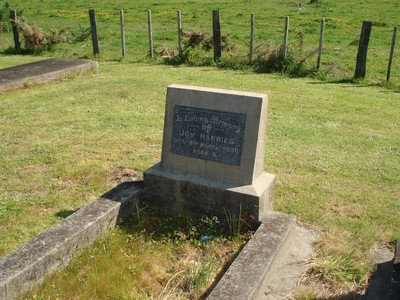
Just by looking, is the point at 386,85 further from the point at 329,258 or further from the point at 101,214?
the point at 101,214

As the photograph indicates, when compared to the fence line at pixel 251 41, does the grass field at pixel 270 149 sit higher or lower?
lower

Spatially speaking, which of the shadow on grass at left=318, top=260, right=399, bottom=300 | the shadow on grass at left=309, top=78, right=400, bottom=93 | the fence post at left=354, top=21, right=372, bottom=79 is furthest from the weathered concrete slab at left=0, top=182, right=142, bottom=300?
the fence post at left=354, top=21, right=372, bottom=79

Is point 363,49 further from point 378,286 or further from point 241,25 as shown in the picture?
point 241,25

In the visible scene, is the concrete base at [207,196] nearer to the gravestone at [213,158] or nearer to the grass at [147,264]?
the gravestone at [213,158]

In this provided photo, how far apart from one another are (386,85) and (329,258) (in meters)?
8.38

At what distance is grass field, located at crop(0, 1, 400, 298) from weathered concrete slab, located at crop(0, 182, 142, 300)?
0.62 metres

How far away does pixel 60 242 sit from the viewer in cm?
408

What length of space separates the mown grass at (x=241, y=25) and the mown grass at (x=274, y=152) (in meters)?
2.69

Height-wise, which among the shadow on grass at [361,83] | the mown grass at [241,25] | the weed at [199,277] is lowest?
the weed at [199,277]

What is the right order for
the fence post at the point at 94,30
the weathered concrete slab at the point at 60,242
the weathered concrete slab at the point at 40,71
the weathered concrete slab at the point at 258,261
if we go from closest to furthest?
the weathered concrete slab at the point at 258,261 → the weathered concrete slab at the point at 60,242 → the weathered concrete slab at the point at 40,71 → the fence post at the point at 94,30

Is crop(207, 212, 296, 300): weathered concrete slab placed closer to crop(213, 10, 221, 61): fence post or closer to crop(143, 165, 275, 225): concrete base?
A: crop(143, 165, 275, 225): concrete base

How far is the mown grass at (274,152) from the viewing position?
496 centimetres

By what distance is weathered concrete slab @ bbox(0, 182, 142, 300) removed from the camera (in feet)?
12.1

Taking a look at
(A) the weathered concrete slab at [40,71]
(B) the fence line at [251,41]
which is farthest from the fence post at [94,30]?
(A) the weathered concrete slab at [40,71]
